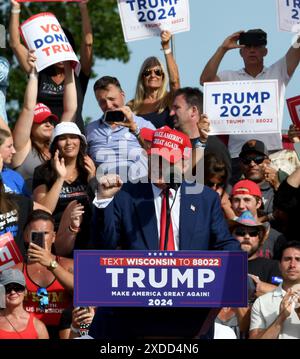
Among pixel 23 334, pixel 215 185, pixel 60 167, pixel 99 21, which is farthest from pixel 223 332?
pixel 99 21

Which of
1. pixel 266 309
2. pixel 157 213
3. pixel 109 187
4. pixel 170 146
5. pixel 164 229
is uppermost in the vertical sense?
pixel 170 146

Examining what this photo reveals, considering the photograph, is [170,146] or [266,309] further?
[266,309]

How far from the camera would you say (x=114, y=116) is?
40.4ft

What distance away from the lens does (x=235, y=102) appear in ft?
42.4

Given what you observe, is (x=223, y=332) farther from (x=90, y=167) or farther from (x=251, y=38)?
(x=251, y=38)

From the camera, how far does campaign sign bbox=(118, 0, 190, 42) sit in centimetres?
1358

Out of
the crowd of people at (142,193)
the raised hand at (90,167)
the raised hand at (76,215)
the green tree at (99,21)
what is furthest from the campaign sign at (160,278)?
the green tree at (99,21)

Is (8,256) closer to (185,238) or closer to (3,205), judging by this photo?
(3,205)

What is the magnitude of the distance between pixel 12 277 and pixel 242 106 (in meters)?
3.03

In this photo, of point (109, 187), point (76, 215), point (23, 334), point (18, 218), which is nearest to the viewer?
point (109, 187)

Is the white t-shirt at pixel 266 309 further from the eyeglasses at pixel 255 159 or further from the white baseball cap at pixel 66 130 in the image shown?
the white baseball cap at pixel 66 130

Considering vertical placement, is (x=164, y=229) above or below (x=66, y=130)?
below

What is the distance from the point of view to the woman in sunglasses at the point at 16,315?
11.0m
